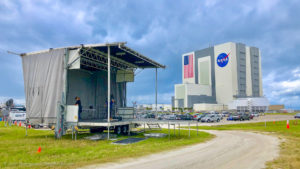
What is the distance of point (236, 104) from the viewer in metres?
87.9

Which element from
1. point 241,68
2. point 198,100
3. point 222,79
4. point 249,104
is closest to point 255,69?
point 241,68

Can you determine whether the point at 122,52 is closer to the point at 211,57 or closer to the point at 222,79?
the point at 222,79

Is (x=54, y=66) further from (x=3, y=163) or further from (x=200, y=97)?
(x=200, y=97)

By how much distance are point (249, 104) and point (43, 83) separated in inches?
3332

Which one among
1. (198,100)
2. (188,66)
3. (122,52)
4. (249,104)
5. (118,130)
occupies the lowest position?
(118,130)

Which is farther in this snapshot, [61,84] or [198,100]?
[198,100]

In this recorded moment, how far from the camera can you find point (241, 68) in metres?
94.6

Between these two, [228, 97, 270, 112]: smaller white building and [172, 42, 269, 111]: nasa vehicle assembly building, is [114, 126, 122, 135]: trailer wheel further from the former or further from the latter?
[172, 42, 269, 111]: nasa vehicle assembly building

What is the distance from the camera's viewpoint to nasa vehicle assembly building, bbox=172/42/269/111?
304ft

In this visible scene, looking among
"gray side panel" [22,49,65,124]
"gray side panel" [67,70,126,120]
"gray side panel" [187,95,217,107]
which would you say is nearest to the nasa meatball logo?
"gray side panel" [187,95,217,107]

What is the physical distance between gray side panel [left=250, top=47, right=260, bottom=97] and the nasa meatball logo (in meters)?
13.5

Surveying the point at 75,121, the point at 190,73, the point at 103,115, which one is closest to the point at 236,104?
the point at 190,73

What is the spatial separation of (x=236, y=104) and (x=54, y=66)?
273 ft

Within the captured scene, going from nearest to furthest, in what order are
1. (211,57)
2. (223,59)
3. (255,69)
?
(223,59) < (211,57) < (255,69)
